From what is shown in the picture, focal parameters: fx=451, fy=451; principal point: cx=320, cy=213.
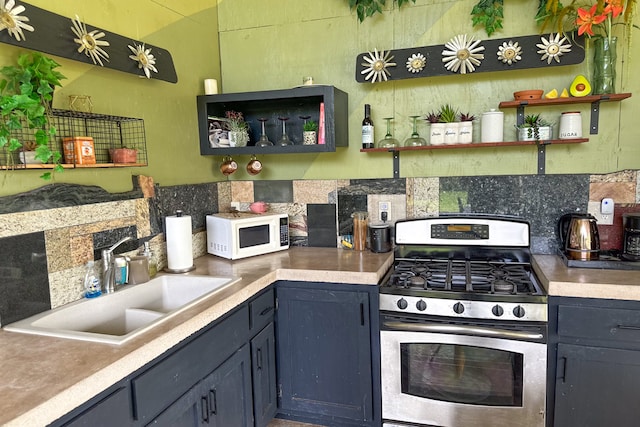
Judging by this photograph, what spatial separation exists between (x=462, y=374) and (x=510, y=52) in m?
1.72

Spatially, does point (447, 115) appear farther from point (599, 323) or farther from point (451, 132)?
point (599, 323)

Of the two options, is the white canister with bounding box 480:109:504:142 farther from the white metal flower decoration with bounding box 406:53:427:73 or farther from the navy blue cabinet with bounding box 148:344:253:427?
the navy blue cabinet with bounding box 148:344:253:427

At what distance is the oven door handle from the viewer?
2.10 metres

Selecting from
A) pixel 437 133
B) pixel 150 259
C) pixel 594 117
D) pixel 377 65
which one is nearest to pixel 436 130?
pixel 437 133

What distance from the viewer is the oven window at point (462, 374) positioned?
2.15 metres

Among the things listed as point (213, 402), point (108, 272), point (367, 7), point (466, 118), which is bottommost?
point (213, 402)

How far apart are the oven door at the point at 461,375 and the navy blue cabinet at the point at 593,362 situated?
0.28 ft

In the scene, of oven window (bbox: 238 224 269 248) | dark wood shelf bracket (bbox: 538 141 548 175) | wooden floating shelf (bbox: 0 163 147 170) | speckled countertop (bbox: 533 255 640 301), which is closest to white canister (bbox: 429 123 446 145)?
dark wood shelf bracket (bbox: 538 141 548 175)

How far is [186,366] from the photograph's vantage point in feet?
5.53

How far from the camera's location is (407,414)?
7.66 feet

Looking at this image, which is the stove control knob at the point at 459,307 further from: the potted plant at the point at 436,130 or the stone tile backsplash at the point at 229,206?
the potted plant at the point at 436,130

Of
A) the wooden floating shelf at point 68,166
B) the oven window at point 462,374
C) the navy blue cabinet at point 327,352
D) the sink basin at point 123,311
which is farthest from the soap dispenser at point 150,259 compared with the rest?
the oven window at point 462,374

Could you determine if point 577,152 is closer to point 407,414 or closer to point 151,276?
point 407,414

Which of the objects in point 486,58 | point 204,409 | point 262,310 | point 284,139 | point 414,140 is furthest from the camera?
point 284,139
